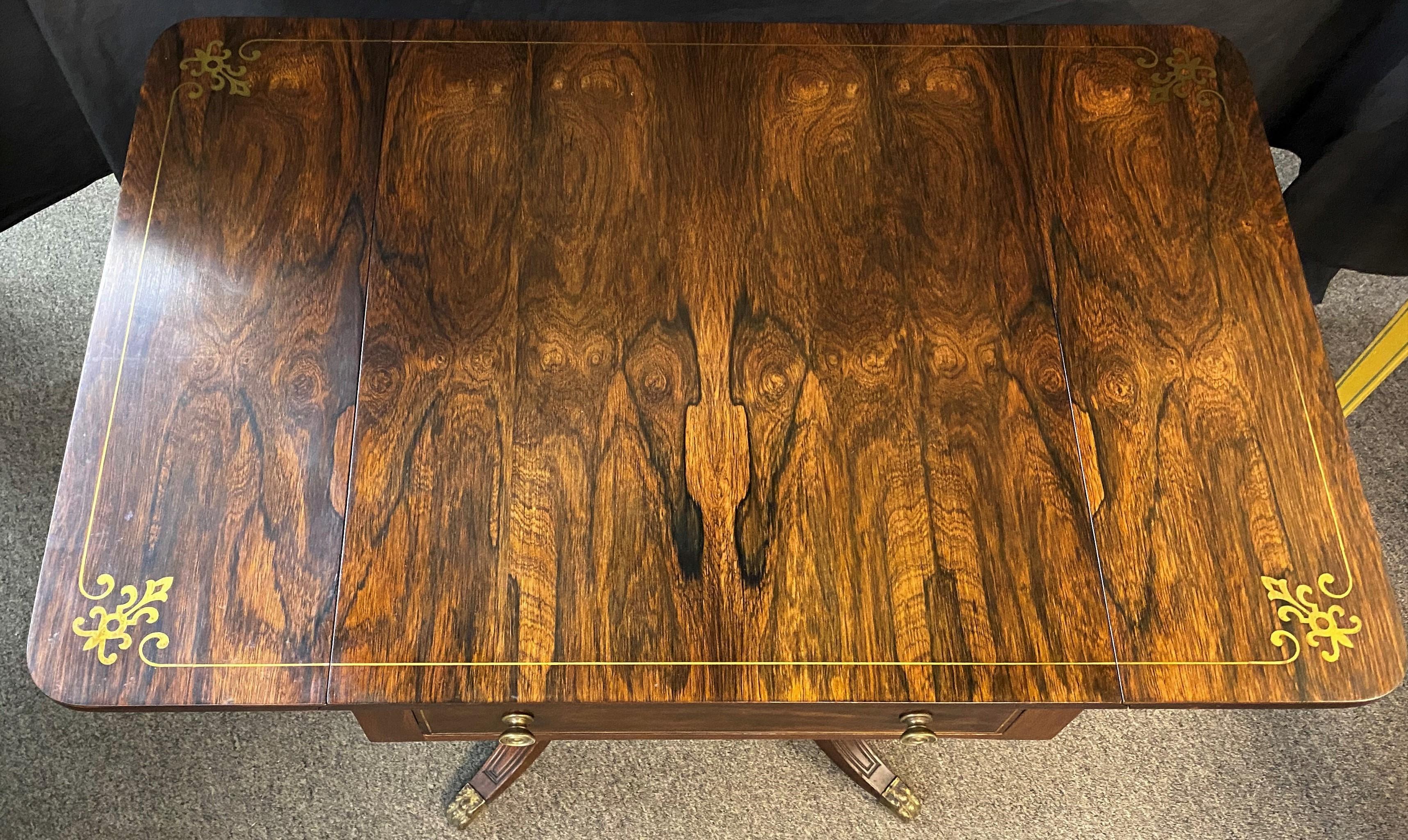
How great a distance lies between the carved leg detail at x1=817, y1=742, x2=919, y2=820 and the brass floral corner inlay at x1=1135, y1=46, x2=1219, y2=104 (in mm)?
748

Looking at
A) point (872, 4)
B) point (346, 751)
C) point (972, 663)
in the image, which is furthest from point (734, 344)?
point (346, 751)

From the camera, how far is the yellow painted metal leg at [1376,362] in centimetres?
120

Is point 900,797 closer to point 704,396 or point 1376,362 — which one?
point 704,396

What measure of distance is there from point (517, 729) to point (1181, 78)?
0.82 m

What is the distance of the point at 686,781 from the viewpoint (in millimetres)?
1227

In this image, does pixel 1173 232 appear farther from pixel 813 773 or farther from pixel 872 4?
Result: pixel 813 773

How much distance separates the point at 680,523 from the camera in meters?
0.77

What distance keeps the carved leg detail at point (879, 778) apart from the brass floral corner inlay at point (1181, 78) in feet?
2.46

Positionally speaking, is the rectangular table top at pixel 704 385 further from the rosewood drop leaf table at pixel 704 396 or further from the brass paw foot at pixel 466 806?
the brass paw foot at pixel 466 806

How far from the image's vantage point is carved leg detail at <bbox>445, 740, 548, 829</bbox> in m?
1.17

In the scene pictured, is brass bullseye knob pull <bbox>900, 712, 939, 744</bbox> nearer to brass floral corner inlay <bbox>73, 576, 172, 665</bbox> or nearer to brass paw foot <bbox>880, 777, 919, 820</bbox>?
brass paw foot <bbox>880, 777, 919, 820</bbox>

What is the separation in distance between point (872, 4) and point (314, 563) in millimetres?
898

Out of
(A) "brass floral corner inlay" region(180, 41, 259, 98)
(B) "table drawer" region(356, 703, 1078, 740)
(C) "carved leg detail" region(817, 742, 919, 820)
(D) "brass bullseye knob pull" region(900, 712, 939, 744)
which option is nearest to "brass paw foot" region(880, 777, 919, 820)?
(C) "carved leg detail" region(817, 742, 919, 820)

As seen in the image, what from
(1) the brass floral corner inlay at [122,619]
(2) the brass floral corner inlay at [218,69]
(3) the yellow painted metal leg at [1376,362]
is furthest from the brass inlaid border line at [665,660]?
(3) the yellow painted metal leg at [1376,362]
